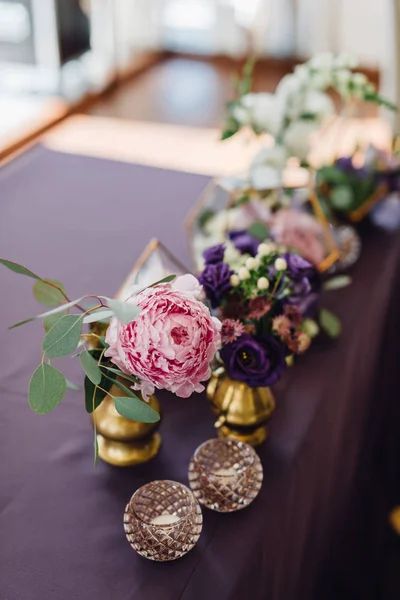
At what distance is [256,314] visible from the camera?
84cm

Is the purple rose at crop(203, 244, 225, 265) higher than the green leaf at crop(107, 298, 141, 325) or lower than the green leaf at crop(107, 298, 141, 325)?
lower

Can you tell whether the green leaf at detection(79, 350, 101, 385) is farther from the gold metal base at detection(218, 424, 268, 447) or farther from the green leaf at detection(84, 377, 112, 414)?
the gold metal base at detection(218, 424, 268, 447)

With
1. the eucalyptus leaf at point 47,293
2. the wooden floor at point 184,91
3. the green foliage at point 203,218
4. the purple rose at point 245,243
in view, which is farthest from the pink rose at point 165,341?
the wooden floor at point 184,91

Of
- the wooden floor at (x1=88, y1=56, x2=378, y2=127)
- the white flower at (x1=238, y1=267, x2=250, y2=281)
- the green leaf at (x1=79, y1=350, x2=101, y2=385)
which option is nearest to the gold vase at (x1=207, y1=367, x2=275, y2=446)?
the white flower at (x1=238, y1=267, x2=250, y2=281)

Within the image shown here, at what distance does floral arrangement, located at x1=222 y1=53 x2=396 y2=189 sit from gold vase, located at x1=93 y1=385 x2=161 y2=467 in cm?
58

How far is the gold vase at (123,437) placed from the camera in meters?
0.85

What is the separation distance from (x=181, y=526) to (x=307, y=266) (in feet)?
1.15

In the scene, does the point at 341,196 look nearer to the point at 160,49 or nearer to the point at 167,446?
the point at 167,446

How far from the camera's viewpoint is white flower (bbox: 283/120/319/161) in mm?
1308

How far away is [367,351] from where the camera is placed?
4.26 feet

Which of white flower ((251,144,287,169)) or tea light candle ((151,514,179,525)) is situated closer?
tea light candle ((151,514,179,525))

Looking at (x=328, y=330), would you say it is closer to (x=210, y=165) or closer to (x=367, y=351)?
(x=367, y=351)

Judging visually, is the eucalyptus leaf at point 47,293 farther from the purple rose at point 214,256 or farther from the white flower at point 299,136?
the white flower at point 299,136

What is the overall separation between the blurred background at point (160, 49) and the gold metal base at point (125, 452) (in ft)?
4.69
